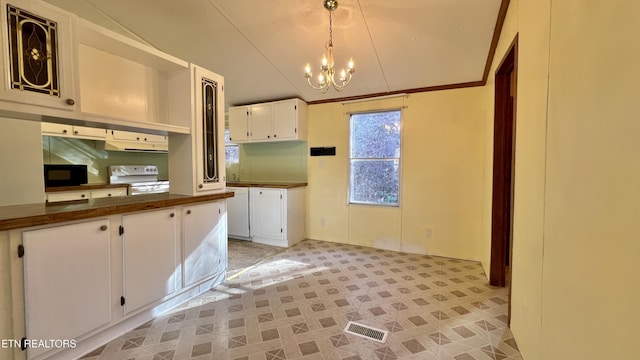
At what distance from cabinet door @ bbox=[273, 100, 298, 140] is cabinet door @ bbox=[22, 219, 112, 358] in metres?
2.82

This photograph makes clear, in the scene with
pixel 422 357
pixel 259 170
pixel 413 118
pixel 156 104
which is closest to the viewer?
pixel 422 357

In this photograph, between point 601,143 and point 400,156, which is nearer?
point 601,143

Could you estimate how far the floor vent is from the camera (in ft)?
5.96

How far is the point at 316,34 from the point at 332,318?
280 cm

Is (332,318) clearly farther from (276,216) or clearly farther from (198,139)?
(276,216)

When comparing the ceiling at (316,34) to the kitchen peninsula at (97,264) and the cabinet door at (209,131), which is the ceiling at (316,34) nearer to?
the cabinet door at (209,131)

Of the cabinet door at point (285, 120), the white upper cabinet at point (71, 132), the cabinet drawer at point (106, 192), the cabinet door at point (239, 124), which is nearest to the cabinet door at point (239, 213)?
the cabinet door at point (239, 124)

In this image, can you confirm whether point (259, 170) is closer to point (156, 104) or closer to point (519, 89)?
point (156, 104)

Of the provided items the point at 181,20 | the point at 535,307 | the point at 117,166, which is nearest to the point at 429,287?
the point at 535,307

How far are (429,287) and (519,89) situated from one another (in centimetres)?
195

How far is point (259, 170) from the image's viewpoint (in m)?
4.85

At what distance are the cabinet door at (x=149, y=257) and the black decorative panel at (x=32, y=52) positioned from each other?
A: 37.4 inches

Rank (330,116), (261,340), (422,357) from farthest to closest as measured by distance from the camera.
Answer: (330,116), (261,340), (422,357)

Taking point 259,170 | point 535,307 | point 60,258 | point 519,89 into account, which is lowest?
point 535,307
